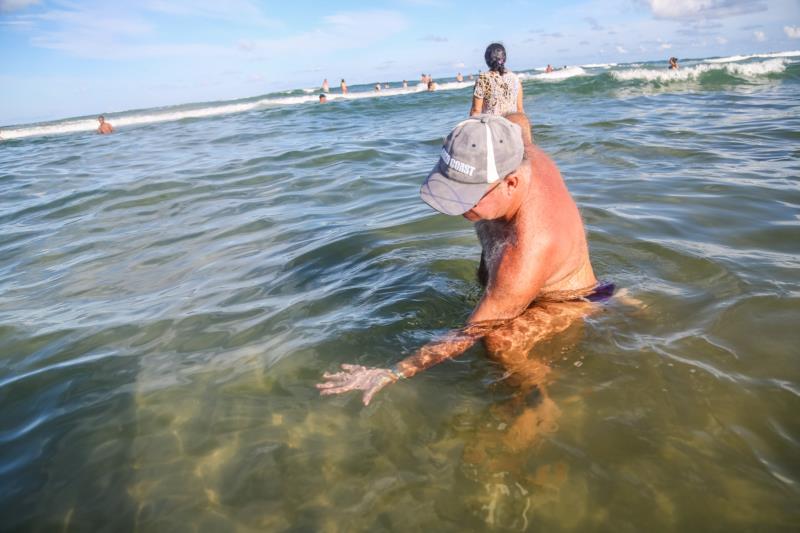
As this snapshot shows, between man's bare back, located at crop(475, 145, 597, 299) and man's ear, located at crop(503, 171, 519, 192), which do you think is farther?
man's bare back, located at crop(475, 145, 597, 299)

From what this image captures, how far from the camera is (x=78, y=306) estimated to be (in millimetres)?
3943

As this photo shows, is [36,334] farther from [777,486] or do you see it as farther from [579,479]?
[777,486]

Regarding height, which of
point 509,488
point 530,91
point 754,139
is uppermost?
point 530,91

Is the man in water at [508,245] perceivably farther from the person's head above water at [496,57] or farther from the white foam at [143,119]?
the white foam at [143,119]

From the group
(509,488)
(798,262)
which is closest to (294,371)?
(509,488)

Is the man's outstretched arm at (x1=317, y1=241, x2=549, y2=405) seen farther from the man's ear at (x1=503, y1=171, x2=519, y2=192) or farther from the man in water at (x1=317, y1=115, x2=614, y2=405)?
A: the man's ear at (x1=503, y1=171, x2=519, y2=192)

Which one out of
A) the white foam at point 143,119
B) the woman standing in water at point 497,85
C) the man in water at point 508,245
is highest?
the white foam at point 143,119

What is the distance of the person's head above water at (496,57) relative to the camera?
539cm

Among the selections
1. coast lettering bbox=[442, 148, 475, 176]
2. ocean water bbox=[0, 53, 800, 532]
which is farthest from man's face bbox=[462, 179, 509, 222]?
ocean water bbox=[0, 53, 800, 532]

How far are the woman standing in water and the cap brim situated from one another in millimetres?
3669

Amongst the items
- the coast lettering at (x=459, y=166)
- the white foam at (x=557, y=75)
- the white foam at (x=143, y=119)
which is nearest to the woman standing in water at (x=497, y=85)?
the coast lettering at (x=459, y=166)

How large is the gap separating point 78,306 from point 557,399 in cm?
398

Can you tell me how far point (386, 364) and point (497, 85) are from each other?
4078mm

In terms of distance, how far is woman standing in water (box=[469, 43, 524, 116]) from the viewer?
542cm
